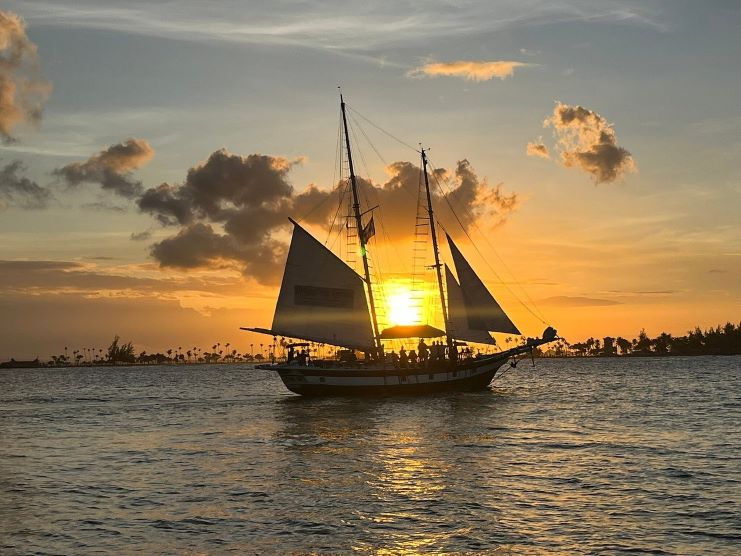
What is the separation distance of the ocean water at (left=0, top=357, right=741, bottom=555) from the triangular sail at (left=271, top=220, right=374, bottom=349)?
1623 cm

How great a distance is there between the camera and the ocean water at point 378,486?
22594mm

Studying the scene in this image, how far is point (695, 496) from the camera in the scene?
2852cm

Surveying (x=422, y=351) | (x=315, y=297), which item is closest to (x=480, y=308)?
(x=422, y=351)

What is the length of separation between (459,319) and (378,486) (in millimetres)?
54838

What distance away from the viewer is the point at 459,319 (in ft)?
278

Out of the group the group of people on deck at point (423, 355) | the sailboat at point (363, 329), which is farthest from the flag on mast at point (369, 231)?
the group of people on deck at point (423, 355)

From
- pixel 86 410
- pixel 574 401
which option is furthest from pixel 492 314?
pixel 86 410

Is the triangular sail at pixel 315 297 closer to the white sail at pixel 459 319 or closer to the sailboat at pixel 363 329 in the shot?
the sailboat at pixel 363 329

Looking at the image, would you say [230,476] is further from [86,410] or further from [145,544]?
[86,410]

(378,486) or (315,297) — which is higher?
(315,297)

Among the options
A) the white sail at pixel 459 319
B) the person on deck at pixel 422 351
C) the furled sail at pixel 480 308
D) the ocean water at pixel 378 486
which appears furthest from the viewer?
the furled sail at pixel 480 308

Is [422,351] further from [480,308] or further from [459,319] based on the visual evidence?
[480,308]

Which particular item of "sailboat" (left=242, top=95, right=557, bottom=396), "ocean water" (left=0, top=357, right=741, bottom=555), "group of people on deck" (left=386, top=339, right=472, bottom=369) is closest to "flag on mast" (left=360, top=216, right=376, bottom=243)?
"sailboat" (left=242, top=95, right=557, bottom=396)

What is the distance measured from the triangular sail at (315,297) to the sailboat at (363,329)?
9cm
